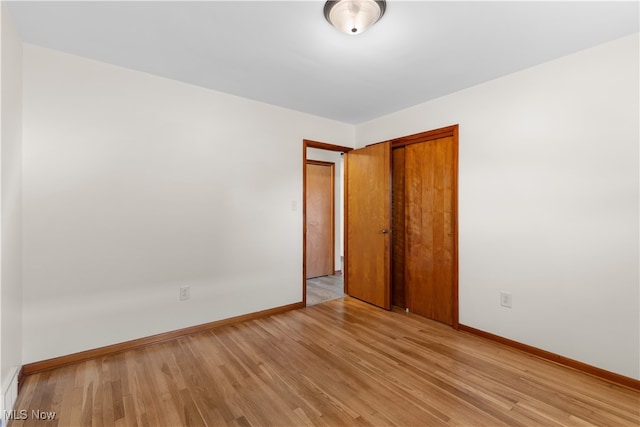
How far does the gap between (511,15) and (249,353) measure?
2.94m

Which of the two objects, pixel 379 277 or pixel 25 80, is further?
pixel 379 277

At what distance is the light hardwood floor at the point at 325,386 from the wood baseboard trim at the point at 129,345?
0.06 metres

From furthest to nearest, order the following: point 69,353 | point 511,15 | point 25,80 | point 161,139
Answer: point 161,139
point 69,353
point 25,80
point 511,15

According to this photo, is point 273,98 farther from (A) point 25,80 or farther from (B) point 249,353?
(B) point 249,353

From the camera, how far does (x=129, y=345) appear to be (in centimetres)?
242

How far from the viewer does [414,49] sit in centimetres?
209

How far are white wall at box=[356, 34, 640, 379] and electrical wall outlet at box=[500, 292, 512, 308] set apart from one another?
4 cm

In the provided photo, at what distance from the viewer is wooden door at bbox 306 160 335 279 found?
4848 mm

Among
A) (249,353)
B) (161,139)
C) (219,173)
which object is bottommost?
(249,353)

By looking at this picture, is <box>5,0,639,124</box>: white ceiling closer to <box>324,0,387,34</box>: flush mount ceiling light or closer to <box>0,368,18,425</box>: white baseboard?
<box>324,0,387,34</box>: flush mount ceiling light

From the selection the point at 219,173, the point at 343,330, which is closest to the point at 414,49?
the point at 219,173

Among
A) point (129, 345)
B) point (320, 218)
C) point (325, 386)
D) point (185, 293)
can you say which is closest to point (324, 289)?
point (320, 218)
